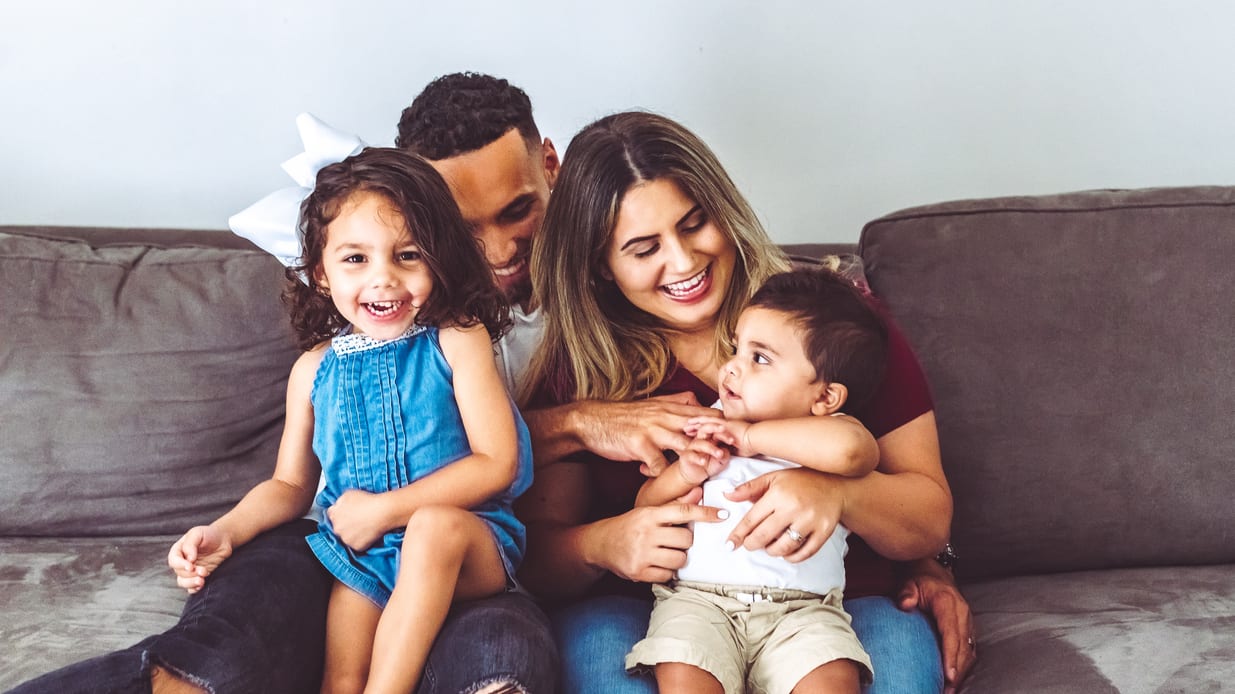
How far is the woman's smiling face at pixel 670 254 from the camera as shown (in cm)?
181

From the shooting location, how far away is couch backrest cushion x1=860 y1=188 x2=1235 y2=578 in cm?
204

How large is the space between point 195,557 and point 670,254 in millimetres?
831

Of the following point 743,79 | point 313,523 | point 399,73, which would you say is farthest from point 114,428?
point 743,79

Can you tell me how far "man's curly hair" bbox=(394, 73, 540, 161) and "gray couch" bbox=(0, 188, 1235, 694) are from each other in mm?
372

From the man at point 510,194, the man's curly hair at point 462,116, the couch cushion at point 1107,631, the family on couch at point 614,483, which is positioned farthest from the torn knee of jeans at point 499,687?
the man's curly hair at point 462,116

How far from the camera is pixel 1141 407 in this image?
2045 millimetres

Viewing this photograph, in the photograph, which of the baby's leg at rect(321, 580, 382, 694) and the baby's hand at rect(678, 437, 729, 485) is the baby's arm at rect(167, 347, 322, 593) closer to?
the baby's leg at rect(321, 580, 382, 694)

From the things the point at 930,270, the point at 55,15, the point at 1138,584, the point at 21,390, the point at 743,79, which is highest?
the point at 55,15

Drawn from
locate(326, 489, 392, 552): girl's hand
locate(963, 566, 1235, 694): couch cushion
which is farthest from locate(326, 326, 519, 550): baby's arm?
locate(963, 566, 1235, 694): couch cushion

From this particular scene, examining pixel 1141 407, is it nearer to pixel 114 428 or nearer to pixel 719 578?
pixel 719 578

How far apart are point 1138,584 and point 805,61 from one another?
1.31 m

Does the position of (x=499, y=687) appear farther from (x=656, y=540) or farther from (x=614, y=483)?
(x=614, y=483)

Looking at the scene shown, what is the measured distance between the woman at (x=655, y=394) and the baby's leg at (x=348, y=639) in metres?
0.28

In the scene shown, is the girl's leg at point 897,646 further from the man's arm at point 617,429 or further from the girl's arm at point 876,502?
the man's arm at point 617,429
